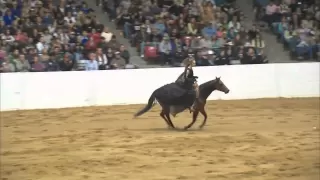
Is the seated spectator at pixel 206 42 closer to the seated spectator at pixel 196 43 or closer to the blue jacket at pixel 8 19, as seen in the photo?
the seated spectator at pixel 196 43

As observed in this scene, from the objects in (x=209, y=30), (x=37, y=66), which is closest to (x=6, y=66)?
(x=37, y=66)

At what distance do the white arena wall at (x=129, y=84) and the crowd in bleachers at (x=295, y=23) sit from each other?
69.4 inches

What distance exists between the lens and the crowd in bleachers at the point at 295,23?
63.7 ft

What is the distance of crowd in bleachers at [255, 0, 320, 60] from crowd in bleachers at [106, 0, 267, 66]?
1062 millimetres

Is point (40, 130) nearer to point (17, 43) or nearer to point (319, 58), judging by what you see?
point (17, 43)

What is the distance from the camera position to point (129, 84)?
53.7 feet

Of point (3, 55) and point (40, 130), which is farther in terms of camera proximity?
point (3, 55)

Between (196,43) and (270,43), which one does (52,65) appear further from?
(270,43)

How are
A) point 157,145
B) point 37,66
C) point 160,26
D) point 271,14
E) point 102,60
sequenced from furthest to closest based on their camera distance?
point 271,14 → point 160,26 → point 102,60 → point 37,66 → point 157,145

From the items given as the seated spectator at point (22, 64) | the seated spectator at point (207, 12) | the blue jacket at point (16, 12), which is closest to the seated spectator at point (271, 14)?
the seated spectator at point (207, 12)

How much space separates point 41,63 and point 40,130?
4129mm

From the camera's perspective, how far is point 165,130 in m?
12.1

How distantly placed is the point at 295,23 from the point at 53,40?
8.99m

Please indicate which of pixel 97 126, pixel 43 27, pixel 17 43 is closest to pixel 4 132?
pixel 97 126
